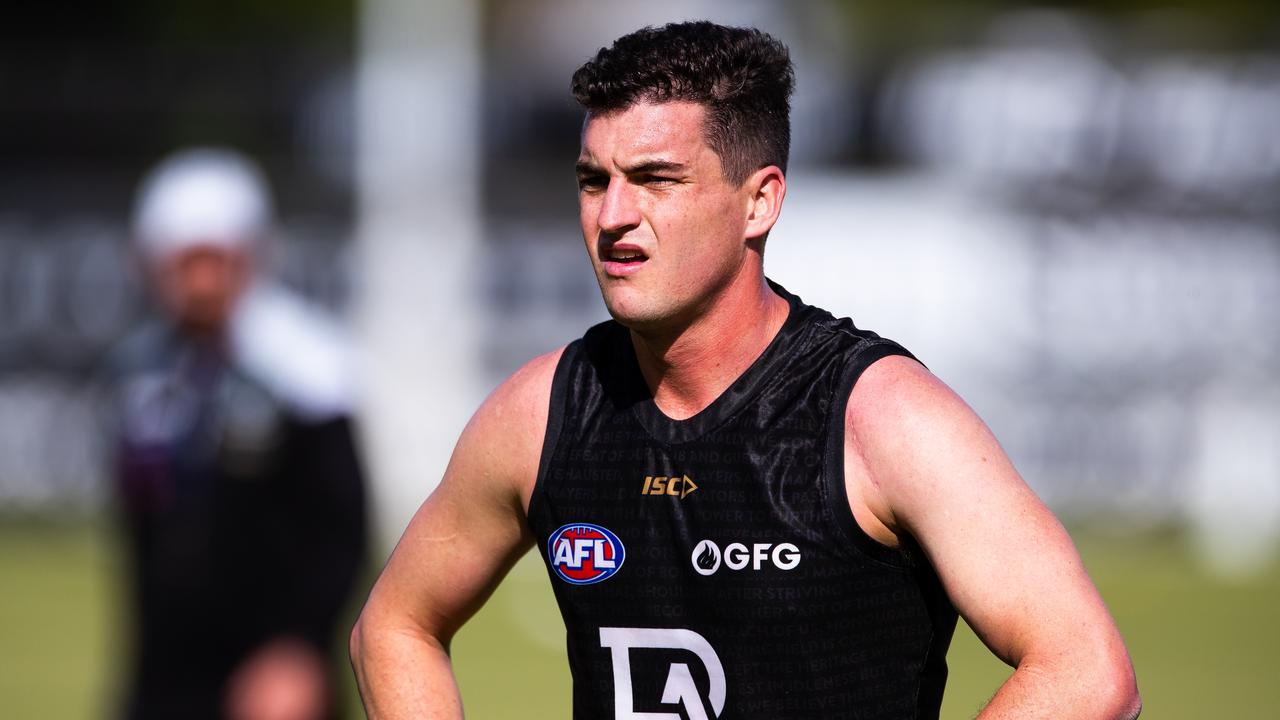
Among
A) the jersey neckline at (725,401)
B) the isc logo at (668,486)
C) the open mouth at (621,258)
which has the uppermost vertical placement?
the open mouth at (621,258)

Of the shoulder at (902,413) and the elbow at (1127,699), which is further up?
the shoulder at (902,413)

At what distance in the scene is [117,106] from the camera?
60.3 ft

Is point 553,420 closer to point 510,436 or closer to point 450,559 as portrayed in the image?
point 510,436

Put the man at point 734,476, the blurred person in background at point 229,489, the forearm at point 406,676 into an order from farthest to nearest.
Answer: the blurred person in background at point 229,489 → the forearm at point 406,676 → the man at point 734,476

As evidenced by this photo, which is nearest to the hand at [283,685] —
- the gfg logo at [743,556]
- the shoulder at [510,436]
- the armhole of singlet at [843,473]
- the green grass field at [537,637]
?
the shoulder at [510,436]

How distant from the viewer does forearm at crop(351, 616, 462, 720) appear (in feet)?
12.9

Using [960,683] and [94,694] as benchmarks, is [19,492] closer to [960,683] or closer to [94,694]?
[94,694]

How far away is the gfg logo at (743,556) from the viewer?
3.47 m

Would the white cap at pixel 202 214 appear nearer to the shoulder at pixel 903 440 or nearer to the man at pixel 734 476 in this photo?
the man at pixel 734 476

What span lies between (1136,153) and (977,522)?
15.3 m

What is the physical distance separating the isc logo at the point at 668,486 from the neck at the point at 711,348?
0.49 feet

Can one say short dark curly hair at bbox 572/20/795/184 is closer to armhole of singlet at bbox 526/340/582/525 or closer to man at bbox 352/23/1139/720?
man at bbox 352/23/1139/720

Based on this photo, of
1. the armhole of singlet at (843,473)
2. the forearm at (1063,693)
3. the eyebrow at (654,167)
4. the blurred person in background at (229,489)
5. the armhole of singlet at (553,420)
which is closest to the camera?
the forearm at (1063,693)

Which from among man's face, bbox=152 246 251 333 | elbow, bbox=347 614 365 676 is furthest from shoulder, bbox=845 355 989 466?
man's face, bbox=152 246 251 333
